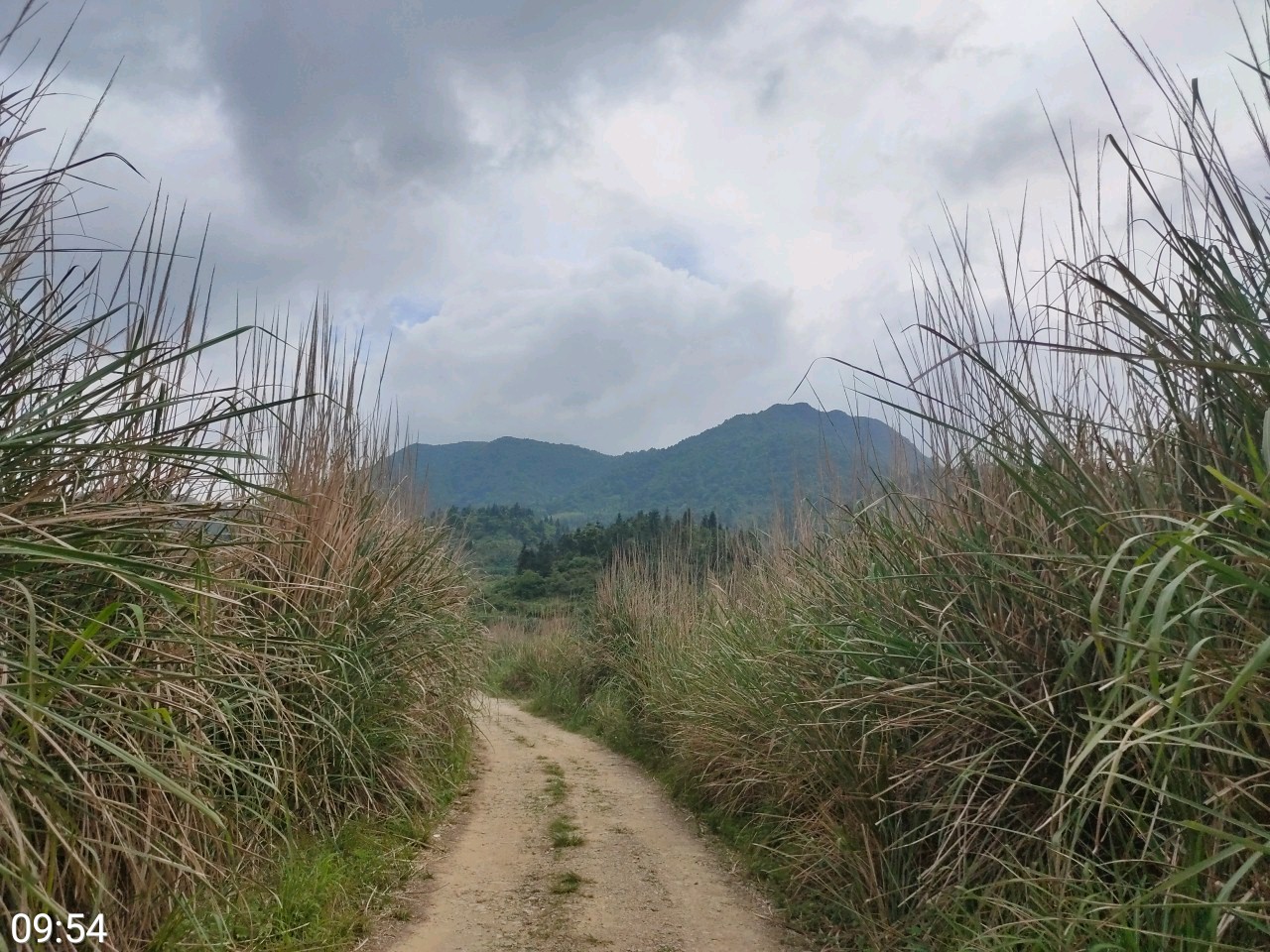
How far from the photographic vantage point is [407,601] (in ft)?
18.7

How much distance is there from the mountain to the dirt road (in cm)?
253

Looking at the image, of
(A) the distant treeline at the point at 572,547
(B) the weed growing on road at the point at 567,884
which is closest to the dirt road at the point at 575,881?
(B) the weed growing on road at the point at 567,884

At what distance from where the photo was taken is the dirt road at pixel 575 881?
4.07 m

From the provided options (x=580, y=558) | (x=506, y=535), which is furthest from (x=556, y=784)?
(x=506, y=535)

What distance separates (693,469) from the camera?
287ft

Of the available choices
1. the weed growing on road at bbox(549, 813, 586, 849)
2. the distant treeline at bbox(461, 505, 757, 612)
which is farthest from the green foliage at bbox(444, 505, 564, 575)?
the weed growing on road at bbox(549, 813, 586, 849)

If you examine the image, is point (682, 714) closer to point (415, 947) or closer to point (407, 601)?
point (407, 601)

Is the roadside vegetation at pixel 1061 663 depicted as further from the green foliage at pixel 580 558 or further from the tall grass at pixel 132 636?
the green foliage at pixel 580 558

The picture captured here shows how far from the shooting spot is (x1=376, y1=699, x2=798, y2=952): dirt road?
13.4 ft

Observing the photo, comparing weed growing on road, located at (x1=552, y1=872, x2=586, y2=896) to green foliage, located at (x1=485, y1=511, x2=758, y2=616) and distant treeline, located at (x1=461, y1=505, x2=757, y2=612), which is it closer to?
distant treeline, located at (x1=461, y1=505, x2=757, y2=612)

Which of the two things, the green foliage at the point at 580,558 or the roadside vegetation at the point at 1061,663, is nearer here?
the roadside vegetation at the point at 1061,663

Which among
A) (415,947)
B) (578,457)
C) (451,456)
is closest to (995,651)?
(415,947)

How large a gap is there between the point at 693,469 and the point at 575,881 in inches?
3262

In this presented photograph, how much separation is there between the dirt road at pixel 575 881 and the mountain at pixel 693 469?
8.32 feet
